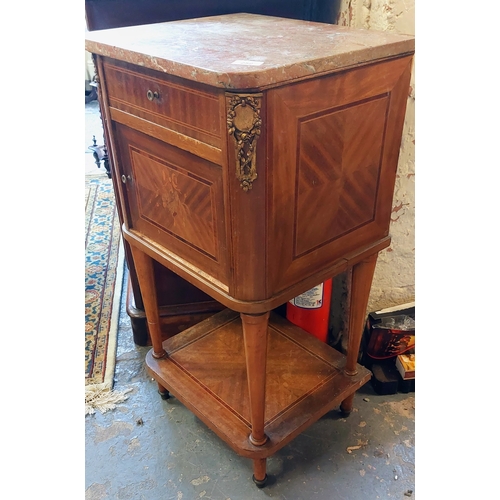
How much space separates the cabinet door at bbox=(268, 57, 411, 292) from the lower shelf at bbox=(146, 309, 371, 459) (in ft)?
1.46

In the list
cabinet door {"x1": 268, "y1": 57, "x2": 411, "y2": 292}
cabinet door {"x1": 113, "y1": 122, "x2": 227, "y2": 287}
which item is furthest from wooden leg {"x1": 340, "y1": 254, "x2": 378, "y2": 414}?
cabinet door {"x1": 113, "y1": 122, "x2": 227, "y2": 287}

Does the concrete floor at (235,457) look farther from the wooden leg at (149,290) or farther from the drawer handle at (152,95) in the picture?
the drawer handle at (152,95)

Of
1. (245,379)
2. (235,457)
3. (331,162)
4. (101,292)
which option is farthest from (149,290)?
(101,292)

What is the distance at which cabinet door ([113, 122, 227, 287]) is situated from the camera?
34.5 inches

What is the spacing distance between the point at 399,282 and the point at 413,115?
501 mm

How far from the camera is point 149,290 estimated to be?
1291 millimetres

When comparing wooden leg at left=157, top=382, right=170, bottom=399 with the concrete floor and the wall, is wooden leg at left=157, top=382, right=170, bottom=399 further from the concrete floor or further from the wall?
the wall

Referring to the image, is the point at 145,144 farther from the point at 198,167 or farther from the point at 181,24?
the point at 181,24

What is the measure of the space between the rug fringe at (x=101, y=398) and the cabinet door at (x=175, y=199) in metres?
0.62

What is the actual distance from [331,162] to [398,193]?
508mm

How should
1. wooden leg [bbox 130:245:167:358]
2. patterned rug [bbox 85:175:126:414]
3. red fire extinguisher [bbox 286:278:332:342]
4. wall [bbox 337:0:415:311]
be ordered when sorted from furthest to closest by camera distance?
1. patterned rug [bbox 85:175:126:414]
2. red fire extinguisher [bbox 286:278:332:342]
3. wooden leg [bbox 130:245:167:358]
4. wall [bbox 337:0:415:311]

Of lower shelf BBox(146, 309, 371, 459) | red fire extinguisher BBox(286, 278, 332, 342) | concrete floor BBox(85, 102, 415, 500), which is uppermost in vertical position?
red fire extinguisher BBox(286, 278, 332, 342)

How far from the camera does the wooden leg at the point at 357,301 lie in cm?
116

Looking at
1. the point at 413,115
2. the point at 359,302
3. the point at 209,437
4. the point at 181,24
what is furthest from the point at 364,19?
the point at 209,437
